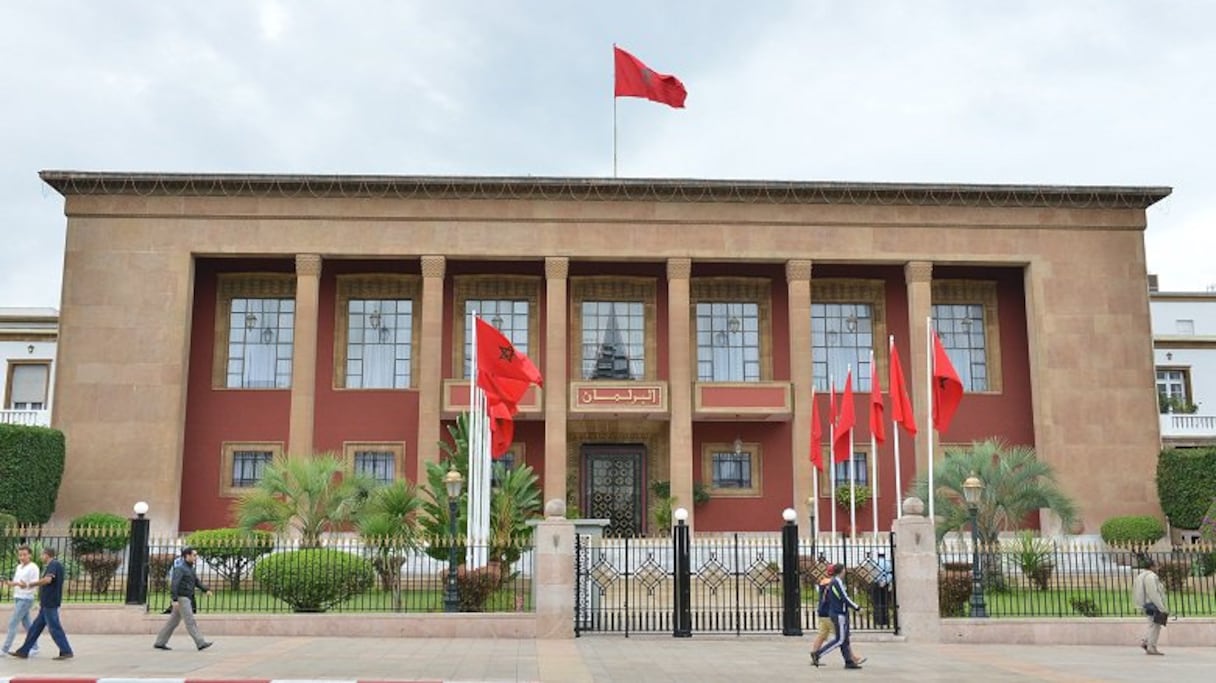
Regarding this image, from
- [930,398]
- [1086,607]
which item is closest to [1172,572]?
[1086,607]

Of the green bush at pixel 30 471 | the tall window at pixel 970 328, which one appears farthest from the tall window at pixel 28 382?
the tall window at pixel 970 328

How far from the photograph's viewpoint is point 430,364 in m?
31.6

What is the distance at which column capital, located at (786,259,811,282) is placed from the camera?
32.6m

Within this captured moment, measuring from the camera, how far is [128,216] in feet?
105

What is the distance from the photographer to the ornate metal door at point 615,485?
33.2 m

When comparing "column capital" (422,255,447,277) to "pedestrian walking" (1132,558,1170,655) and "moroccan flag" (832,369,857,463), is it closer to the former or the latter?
"moroccan flag" (832,369,857,463)

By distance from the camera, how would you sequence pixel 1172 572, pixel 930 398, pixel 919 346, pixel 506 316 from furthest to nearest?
pixel 506 316
pixel 919 346
pixel 930 398
pixel 1172 572

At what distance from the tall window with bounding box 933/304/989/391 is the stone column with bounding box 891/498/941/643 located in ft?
56.9

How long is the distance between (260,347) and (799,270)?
52.9ft

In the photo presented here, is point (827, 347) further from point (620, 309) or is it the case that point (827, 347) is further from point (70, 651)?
point (70, 651)

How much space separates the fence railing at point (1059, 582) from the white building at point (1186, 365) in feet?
44.1

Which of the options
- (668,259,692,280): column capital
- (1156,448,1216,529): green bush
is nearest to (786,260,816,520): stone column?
(668,259,692,280): column capital

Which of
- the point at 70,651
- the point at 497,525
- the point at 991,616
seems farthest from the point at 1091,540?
the point at 70,651

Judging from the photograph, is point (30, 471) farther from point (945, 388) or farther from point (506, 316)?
point (945, 388)
